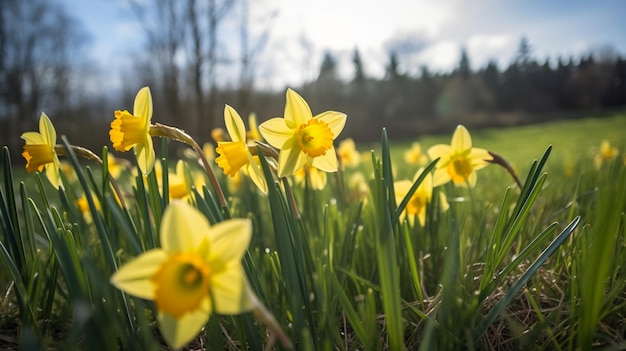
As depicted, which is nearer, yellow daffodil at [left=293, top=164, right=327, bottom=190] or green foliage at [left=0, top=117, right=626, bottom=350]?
green foliage at [left=0, top=117, right=626, bottom=350]

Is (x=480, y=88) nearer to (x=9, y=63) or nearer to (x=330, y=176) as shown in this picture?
(x=9, y=63)

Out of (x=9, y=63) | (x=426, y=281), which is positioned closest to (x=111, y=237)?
(x=426, y=281)

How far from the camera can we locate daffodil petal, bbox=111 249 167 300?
47 centimetres

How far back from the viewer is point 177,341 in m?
0.48

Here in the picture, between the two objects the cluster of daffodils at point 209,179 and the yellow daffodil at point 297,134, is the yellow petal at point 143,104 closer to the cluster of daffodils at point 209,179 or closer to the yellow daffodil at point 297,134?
the cluster of daffodils at point 209,179

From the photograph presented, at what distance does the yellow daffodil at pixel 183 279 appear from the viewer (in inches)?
18.7

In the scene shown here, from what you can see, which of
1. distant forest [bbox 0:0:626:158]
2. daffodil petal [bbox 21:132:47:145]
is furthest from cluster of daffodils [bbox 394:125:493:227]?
distant forest [bbox 0:0:626:158]

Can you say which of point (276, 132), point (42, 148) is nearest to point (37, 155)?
point (42, 148)

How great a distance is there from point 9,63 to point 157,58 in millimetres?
6576

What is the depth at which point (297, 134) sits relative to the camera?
3.01ft

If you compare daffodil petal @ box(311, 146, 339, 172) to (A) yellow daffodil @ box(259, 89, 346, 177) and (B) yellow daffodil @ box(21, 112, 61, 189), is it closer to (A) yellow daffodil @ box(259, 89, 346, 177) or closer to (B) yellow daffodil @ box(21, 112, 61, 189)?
(A) yellow daffodil @ box(259, 89, 346, 177)

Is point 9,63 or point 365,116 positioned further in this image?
point 365,116

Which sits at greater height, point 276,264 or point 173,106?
point 173,106

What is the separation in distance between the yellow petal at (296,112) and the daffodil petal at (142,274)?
50cm
